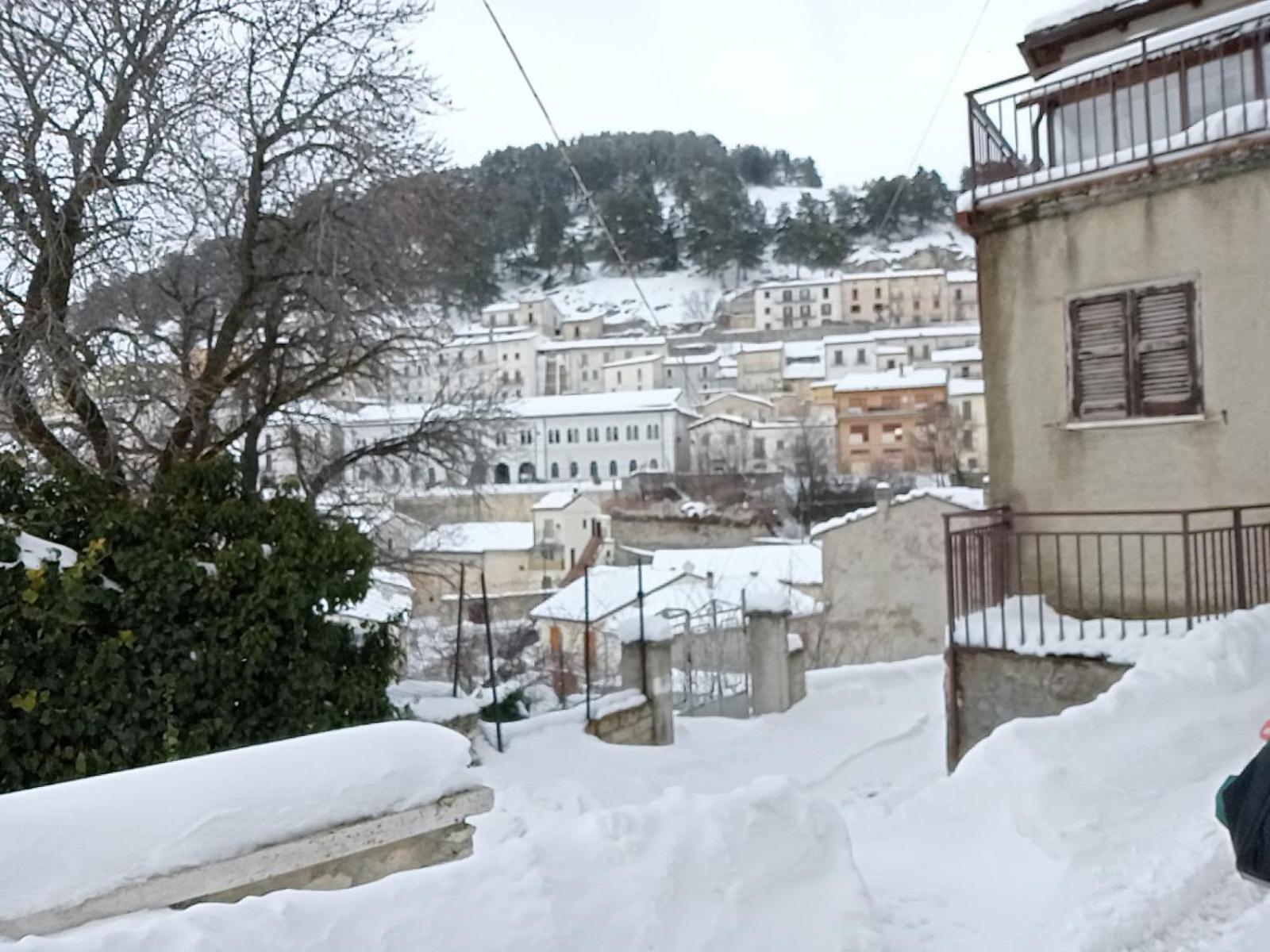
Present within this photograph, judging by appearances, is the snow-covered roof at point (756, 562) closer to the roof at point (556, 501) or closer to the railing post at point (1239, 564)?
the roof at point (556, 501)

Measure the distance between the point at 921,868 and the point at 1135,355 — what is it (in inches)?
206

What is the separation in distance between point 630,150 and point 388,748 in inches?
6451

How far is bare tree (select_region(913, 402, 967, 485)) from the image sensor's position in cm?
6406

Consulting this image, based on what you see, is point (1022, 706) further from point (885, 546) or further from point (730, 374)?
point (730, 374)

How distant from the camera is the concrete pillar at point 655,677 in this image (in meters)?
12.6

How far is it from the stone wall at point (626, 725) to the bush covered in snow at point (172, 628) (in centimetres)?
361

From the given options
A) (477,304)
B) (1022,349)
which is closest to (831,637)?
(477,304)

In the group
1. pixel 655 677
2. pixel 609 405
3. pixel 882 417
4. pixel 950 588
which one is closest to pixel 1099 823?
pixel 950 588

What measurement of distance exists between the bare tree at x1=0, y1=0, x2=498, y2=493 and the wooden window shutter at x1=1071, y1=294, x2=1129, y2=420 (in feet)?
21.3

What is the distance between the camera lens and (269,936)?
2795 millimetres

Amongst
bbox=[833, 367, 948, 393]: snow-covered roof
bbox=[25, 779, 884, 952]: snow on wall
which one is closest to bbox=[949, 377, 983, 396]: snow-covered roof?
bbox=[833, 367, 948, 393]: snow-covered roof

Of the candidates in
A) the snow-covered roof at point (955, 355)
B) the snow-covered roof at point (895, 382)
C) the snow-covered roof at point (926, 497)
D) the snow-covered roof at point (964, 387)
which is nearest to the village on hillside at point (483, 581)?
the snow-covered roof at point (926, 497)

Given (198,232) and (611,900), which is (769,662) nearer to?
(198,232)

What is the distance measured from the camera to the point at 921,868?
4.96 m
